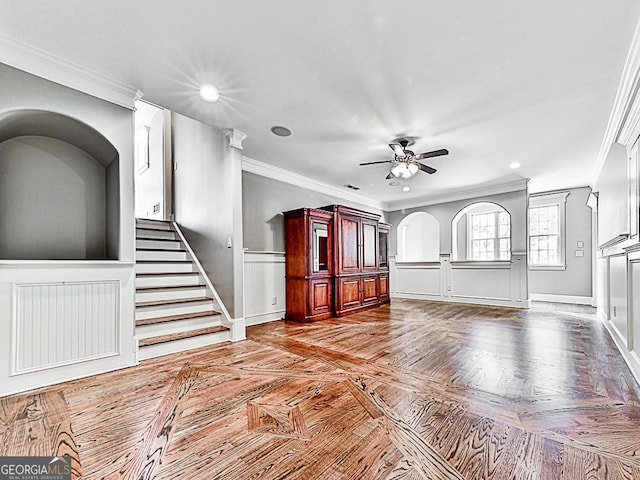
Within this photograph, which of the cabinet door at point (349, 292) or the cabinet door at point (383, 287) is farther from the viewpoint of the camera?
the cabinet door at point (383, 287)

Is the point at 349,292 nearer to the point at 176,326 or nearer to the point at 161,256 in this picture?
the point at 176,326

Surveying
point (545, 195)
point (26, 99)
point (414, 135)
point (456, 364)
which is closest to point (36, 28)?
point (26, 99)

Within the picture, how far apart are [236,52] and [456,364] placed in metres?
3.28

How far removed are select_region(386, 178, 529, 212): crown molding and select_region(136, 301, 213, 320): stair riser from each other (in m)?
5.59

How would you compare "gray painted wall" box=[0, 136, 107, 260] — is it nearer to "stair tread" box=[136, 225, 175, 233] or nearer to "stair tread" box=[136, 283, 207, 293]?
"stair tread" box=[136, 283, 207, 293]

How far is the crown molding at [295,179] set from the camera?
15.8 feet

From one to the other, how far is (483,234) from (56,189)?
8274 mm

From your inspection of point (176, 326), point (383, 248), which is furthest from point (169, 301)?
point (383, 248)

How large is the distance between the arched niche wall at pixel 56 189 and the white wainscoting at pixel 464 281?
21.3 feet

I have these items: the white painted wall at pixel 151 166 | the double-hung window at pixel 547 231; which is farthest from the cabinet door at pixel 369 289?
the white painted wall at pixel 151 166

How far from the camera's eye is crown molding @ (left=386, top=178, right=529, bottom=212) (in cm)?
614

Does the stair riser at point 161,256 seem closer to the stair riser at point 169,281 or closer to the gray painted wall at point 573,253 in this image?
the stair riser at point 169,281

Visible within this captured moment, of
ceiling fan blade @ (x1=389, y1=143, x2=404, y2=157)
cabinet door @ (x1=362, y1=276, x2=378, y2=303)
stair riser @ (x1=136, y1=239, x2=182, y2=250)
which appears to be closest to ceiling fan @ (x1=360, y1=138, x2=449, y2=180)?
ceiling fan blade @ (x1=389, y1=143, x2=404, y2=157)

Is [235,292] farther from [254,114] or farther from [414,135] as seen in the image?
[414,135]
